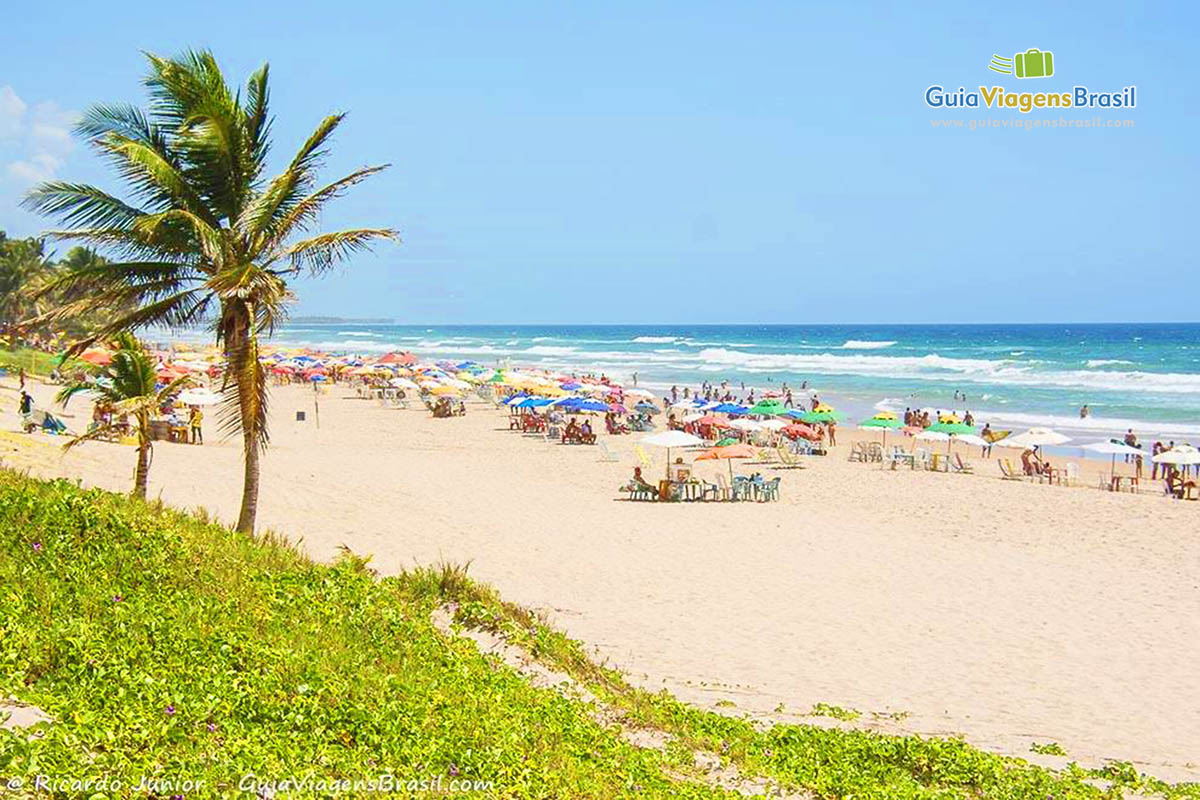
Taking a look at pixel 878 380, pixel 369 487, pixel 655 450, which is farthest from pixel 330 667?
pixel 878 380

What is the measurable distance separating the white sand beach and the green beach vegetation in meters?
1.15

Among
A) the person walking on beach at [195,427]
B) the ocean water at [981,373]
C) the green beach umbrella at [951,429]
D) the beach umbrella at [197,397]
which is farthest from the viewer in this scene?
the ocean water at [981,373]

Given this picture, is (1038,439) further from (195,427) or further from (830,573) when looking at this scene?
(195,427)

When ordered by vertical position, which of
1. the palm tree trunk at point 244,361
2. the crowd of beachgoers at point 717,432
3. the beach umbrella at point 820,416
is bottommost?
the crowd of beachgoers at point 717,432

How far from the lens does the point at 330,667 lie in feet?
17.2

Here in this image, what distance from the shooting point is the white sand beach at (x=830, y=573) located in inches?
310

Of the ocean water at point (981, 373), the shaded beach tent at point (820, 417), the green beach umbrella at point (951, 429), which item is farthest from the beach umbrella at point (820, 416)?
the ocean water at point (981, 373)

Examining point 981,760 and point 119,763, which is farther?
point 981,760

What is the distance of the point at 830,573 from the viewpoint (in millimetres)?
12086

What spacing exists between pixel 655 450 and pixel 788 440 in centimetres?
391

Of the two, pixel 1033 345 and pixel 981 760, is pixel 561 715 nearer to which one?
pixel 981 760

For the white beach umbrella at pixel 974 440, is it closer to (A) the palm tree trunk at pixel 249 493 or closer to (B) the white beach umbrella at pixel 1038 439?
(B) the white beach umbrella at pixel 1038 439

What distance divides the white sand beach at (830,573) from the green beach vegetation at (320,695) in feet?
3.77

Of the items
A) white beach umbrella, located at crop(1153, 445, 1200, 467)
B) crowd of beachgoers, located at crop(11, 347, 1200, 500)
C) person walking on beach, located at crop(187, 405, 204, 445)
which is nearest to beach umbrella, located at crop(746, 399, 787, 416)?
crowd of beachgoers, located at crop(11, 347, 1200, 500)
